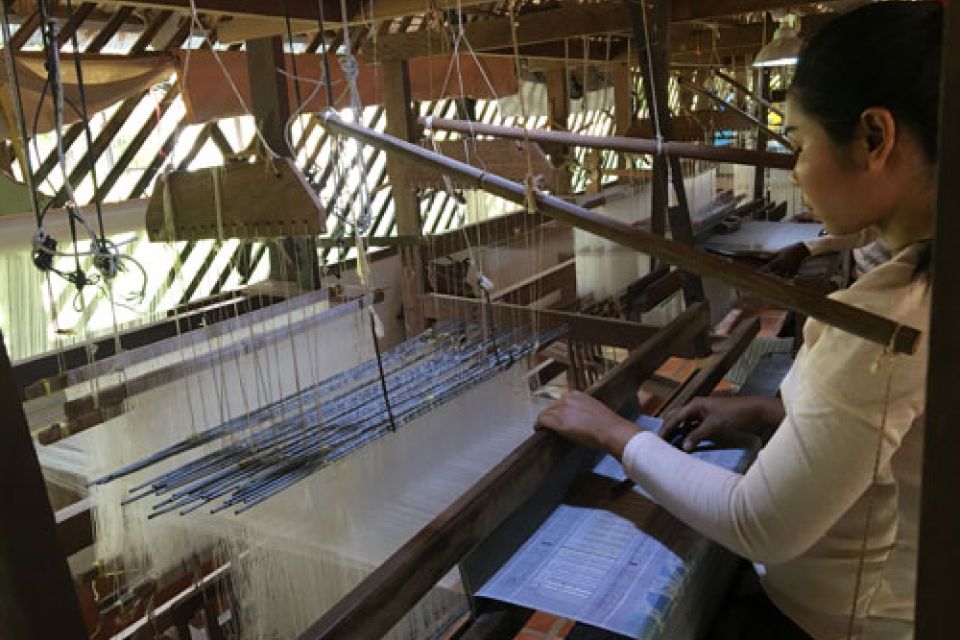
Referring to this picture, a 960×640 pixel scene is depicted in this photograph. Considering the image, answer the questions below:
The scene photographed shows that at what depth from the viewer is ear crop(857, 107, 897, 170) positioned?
70 centimetres

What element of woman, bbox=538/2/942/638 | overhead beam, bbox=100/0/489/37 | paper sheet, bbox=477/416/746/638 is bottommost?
paper sheet, bbox=477/416/746/638

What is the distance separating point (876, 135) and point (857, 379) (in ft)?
0.74

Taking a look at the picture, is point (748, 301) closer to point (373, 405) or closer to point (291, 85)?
point (291, 85)

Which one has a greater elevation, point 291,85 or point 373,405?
point 291,85

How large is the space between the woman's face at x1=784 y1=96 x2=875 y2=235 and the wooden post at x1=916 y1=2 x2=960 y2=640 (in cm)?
42

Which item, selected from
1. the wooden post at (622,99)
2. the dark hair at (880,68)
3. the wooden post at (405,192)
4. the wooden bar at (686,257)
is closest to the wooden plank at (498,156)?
the wooden post at (405,192)

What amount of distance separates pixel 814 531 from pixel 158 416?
57.9 inches

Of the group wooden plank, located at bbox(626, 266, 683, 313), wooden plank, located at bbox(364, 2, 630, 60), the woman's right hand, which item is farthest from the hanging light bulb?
the woman's right hand

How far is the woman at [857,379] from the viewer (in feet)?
2.27

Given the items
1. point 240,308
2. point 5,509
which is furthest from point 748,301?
point 5,509

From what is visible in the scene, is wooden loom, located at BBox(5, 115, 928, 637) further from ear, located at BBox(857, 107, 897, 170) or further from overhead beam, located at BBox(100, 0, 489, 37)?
overhead beam, located at BBox(100, 0, 489, 37)

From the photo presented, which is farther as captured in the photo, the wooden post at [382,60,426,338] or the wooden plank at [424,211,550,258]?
the wooden plank at [424,211,550,258]

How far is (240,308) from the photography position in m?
2.76

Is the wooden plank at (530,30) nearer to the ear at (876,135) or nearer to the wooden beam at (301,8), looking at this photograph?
the wooden beam at (301,8)
